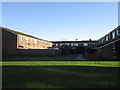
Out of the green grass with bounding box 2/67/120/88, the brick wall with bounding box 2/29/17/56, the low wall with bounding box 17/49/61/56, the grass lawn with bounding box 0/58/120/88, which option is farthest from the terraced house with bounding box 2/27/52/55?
the green grass with bounding box 2/67/120/88

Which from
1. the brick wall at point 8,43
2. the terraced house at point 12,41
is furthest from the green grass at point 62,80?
the terraced house at point 12,41

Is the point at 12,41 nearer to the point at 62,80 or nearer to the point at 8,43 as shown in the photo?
the point at 8,43

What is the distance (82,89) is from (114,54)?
1988 cm

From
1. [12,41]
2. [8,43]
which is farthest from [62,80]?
[12,41]

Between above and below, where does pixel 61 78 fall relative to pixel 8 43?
below

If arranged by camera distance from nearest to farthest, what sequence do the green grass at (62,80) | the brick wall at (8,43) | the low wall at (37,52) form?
the green grass at (62,80) < the brick wall at (8,43) < the low wall at (37,52)

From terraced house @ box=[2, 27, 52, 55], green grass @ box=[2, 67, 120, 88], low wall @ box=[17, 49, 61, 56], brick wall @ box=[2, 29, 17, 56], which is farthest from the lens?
low wall @ box=[17, 49, 61, 56]

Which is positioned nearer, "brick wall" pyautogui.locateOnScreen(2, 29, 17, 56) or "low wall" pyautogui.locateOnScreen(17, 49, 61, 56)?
"brick wall" pyautogui.locateOnScreen(2, 29, 17, 56)

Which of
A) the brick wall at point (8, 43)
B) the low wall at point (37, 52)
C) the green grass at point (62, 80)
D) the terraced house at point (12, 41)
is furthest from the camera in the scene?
the low wall at point (37, 52)

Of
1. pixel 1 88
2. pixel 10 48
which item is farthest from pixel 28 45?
pixel 1 88

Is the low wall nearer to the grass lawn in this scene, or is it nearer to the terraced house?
the terraced house

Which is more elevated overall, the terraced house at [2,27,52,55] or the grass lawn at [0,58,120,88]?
the terraced house at [2,27,52,55]

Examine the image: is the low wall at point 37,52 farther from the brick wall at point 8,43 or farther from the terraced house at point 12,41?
the terraced house at point 12,41

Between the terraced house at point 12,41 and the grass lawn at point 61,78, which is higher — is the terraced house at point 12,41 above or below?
above
